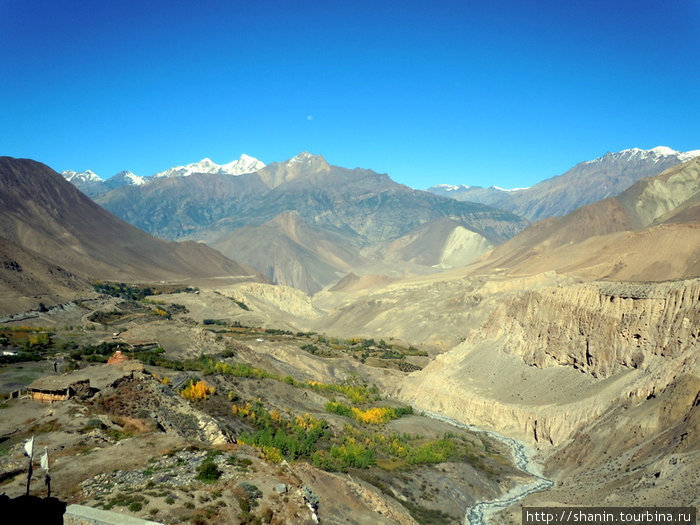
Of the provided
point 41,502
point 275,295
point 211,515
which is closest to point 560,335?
point 211,515

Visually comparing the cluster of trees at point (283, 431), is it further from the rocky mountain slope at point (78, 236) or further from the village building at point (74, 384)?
the rocky mountain slope at point (78, 236)

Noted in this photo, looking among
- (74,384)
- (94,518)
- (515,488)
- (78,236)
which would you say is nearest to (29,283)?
(74,384)

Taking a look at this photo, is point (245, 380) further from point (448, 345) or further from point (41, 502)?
point (448, 345)

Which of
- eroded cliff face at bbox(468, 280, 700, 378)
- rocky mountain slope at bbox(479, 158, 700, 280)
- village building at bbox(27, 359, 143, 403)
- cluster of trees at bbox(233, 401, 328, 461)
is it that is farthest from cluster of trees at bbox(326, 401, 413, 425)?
rocky mountain slope at bbox(479, 158, 700, 280)

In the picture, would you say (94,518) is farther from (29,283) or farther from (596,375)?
(29,283)

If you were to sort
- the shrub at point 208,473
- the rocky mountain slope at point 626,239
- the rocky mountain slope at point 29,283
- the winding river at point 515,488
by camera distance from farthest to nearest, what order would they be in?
the rocky mountain slope at point 626,239 → the rocky mountain slope at point 29,283 → the winding river at point 515,488 → the shrub at point 208,473

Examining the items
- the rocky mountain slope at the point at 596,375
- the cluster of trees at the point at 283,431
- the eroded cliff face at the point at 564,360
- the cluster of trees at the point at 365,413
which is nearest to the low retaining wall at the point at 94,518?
the cluster of trees at the point at 283,431
